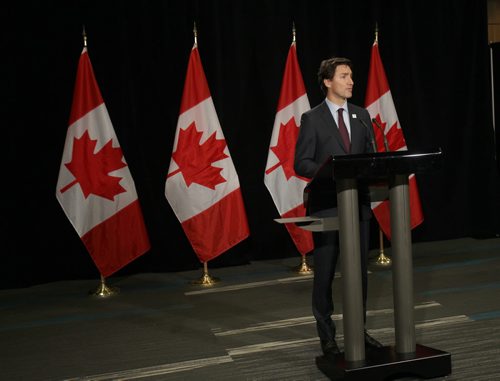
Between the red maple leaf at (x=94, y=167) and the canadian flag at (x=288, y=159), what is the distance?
47.4 inches

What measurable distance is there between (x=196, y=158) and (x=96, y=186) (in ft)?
2.62

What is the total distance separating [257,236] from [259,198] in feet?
1.16

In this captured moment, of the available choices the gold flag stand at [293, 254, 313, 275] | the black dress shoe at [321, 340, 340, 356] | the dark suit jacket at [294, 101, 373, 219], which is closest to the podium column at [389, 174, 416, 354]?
the dark suit jacket at [294, 101, 373, 219]

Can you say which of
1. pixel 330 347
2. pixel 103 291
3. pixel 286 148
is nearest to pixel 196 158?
pixel 286 148

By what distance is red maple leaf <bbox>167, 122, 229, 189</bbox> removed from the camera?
4.96 m

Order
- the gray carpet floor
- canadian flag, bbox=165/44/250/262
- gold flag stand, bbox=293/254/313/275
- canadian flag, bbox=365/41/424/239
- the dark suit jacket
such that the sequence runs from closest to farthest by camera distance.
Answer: the dark suit jacket < the gray carpet floor < canadian flag, bbox=165/44/250/262 < gold flag stand, bbox=293/254/313/275 < canadian flag, bbox=365/41/424/239

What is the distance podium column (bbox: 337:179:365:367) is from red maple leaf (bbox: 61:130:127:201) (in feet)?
8.82

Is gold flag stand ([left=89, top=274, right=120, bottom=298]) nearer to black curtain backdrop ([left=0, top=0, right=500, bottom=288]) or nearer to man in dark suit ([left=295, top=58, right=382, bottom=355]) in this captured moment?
black curtain backdrop ([left=0, top=0, right=500, bottom=288])

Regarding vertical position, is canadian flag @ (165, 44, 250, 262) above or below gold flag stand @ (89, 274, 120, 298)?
above

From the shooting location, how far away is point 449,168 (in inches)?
254

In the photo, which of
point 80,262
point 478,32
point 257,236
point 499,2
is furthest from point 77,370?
point 499,2

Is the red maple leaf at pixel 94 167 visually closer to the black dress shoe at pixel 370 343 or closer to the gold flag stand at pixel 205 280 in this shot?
the gold flag stand at pixel 205 280

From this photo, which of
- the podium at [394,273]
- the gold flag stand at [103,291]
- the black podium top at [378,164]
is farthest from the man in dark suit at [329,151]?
the gold flag stand at [103,291]

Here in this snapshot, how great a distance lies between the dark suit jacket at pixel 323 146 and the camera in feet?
9.50
